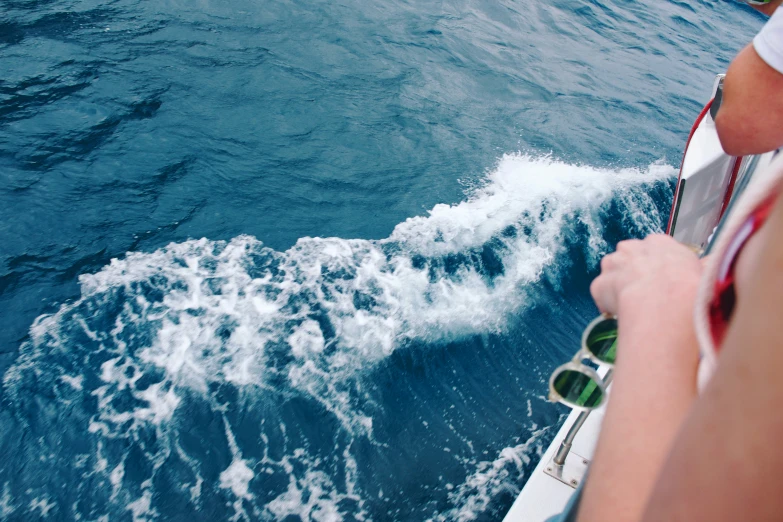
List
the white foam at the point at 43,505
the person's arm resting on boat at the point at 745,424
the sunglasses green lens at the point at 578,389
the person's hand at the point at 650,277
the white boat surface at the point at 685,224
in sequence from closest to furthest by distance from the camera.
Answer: the person's arm resting on boat at the point at 745,424
the person's hand at the point at 650,277
the sunglasses green lens at the point at 578,389
the white boat surface at the point at 685,224
the white foam at the point at 43,505

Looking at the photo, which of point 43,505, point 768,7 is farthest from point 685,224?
point 43,505

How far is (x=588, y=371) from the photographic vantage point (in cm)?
113

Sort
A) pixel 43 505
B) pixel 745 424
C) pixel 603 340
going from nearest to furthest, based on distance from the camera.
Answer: pixel 745 424, pixel 603 340, pixel 43 505

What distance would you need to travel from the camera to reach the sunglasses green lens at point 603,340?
0.92m

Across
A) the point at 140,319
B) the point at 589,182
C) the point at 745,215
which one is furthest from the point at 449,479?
the point at 589,182

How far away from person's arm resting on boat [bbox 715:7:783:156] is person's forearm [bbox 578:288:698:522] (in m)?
1.12

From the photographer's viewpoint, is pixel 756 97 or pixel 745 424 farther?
pixel 756 97

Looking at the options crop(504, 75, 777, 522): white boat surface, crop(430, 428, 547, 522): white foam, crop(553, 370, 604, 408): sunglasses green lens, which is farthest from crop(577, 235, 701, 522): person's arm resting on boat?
crop(430, 428, 547, 522): white foam

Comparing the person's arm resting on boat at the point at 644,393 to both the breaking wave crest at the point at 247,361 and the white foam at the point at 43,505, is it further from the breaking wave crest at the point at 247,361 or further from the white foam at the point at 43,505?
the white foam at the point at 43,505

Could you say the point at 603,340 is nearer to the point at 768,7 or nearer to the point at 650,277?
the point at 650,277

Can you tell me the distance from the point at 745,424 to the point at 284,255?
3.88 metres

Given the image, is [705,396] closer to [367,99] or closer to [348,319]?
[348,319]

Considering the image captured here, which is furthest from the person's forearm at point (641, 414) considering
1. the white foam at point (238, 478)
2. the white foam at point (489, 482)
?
the white foam at point (238, 478)

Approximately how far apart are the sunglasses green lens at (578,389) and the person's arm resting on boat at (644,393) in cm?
43
